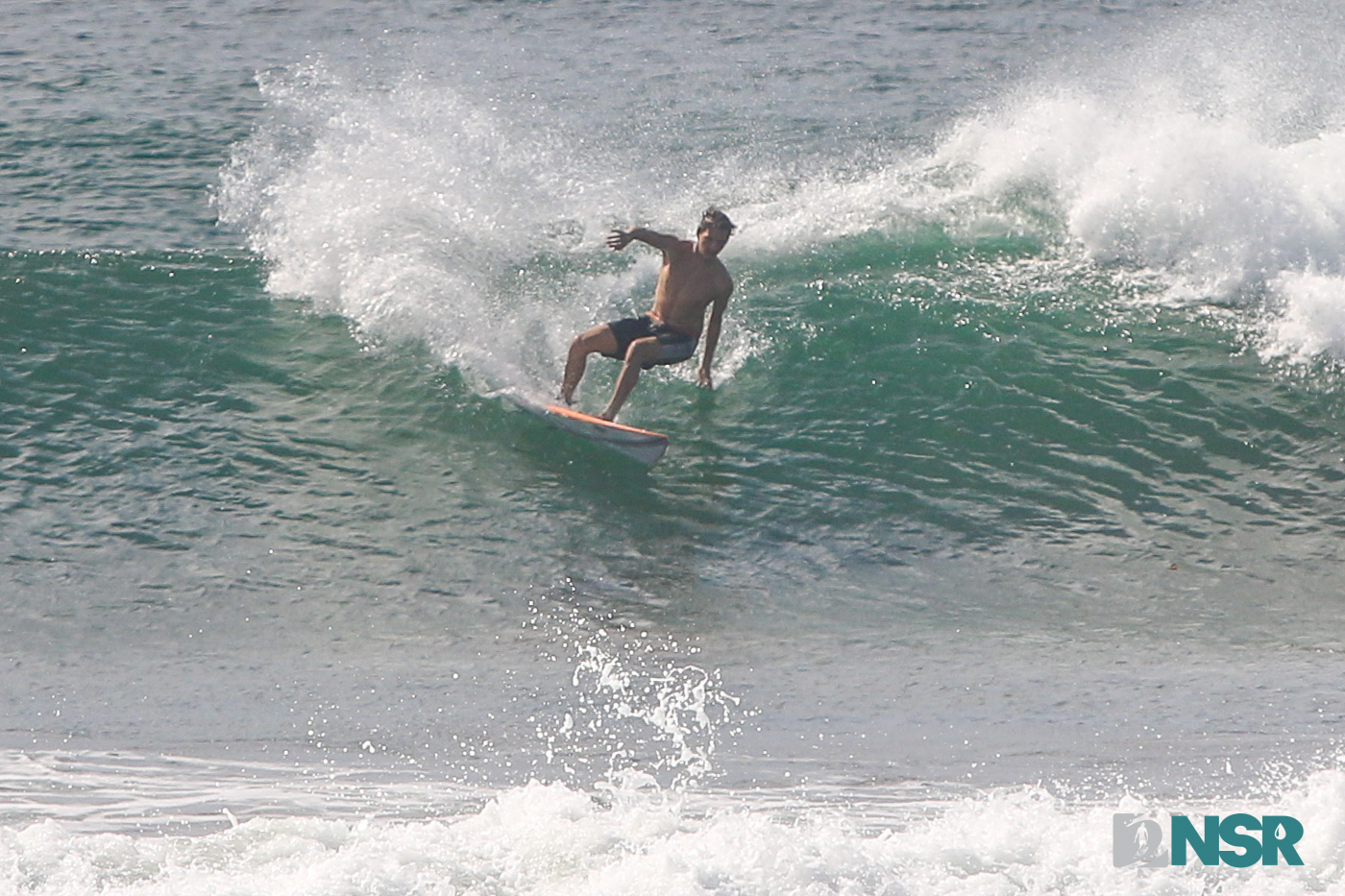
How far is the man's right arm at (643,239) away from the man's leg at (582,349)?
0.62 metres

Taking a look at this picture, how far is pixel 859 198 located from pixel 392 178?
4.15 metres

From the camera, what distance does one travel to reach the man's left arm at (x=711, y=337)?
1006cm

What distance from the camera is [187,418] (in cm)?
1008

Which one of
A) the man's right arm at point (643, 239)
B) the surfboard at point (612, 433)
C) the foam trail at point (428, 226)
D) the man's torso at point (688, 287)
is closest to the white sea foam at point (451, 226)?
the foam trail at point (428, 226)

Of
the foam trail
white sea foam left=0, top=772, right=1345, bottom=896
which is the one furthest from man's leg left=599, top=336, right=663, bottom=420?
white sea foam left=0, top=772, right=1345, bottom=896

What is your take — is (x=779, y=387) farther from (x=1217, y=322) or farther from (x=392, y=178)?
(x=392, y=178)

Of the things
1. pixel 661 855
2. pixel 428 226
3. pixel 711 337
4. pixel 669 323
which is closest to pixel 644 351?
pixel 669 323

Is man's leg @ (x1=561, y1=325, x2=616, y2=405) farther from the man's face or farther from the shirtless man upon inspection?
the man's face

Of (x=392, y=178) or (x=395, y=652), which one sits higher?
(x=392, y=178)

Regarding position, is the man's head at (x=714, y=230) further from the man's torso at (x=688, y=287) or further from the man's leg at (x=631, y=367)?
the man's leg at (x=631, y=367)

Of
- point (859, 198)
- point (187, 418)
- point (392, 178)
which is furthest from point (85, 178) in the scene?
point (859, 198)

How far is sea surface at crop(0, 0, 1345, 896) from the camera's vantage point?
19.8 ft

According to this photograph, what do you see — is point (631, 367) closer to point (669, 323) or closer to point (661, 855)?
point (669, 323)

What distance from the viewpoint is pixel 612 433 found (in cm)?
956
